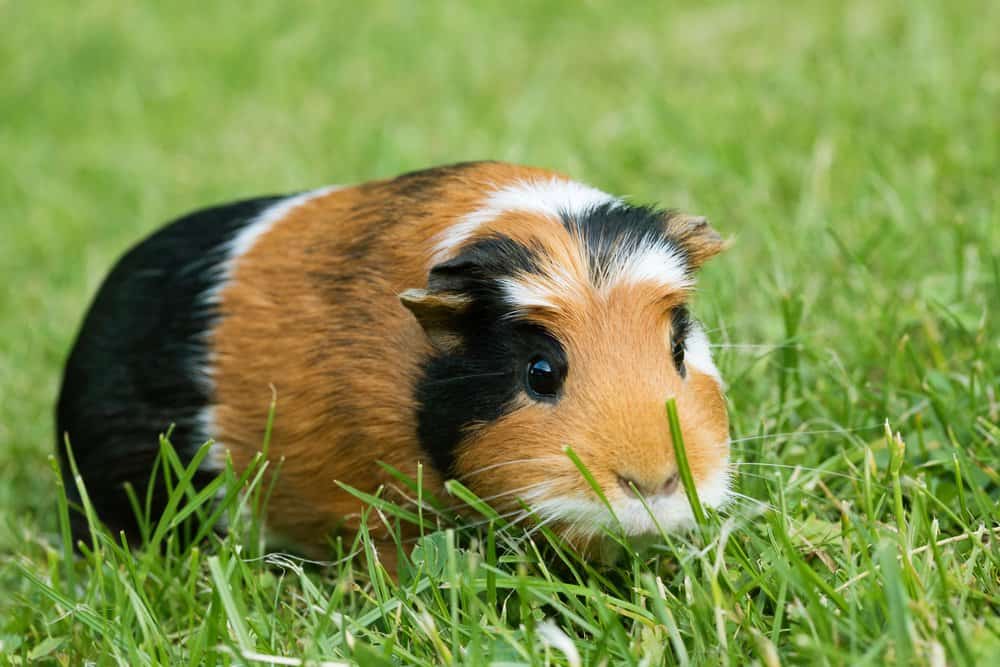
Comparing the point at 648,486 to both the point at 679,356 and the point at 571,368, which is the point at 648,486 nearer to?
the point at 571,368

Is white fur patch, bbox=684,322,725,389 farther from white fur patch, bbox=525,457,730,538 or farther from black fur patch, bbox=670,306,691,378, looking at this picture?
white fur patch, bbox=525,457,730,538

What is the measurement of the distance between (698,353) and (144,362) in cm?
173

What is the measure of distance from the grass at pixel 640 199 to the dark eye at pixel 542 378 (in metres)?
0.32

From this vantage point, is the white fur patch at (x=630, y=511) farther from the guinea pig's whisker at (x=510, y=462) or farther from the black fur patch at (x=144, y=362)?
the black fur patch at (x=144, y=362)

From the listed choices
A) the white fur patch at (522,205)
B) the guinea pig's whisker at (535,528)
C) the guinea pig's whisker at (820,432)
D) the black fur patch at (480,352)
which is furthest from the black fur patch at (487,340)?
the guinea pig's whisker at (820,432)

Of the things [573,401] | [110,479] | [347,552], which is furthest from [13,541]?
[573,401]

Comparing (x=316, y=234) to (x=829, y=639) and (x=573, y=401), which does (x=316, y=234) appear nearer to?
(x=573, y=401)

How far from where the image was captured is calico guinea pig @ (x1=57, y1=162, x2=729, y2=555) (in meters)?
2.52

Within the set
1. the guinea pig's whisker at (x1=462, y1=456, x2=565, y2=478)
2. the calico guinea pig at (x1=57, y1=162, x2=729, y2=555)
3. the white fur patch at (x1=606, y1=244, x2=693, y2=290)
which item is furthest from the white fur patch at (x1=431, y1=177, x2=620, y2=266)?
the guinea pig's whisker at (x1=462, y1=456, x2=565, y2=478)

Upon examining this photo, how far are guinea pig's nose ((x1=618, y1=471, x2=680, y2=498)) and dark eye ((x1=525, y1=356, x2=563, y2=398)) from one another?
11.8 inches

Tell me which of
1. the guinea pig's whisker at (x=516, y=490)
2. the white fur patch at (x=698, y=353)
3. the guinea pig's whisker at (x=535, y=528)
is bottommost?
the guinea pig's whisker at (x=535, y=528)

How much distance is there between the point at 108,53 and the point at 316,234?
21.4ft

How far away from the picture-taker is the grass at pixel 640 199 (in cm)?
242

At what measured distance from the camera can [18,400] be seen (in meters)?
4.87
